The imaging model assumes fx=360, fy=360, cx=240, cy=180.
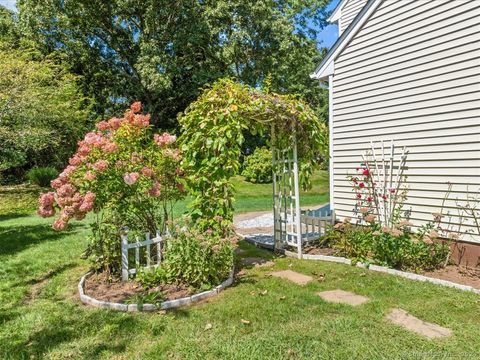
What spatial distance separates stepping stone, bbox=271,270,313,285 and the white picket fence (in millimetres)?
1463

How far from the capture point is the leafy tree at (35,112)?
31.4ft

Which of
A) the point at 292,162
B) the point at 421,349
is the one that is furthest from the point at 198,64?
the point at 421,349

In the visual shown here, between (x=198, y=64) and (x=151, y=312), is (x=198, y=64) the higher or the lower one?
the higher one

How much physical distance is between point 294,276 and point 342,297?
2.87ft

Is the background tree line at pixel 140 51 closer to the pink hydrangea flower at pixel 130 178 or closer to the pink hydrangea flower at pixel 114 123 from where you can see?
the pink hydrangea flower at pixel 114 123

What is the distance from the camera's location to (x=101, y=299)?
3707 millimetres

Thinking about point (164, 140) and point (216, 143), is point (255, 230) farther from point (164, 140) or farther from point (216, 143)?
point (164, 140)

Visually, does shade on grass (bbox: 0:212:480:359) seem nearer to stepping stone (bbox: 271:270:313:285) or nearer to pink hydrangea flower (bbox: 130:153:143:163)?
stepping stone (bbox: 271:270:313:285)

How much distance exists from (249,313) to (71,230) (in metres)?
5.96

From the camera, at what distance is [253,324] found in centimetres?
309

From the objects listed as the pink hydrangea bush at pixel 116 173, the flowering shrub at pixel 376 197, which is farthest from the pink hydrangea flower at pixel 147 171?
the flowering shrub at pixel 376 197

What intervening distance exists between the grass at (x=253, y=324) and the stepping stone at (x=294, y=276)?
0.42 feet

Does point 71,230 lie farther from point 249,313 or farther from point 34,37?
point 34,37

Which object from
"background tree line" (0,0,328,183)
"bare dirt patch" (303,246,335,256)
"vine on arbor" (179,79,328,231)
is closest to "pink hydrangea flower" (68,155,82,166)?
"vine on arbor" (179,79,328,231)
